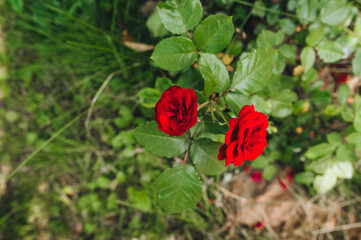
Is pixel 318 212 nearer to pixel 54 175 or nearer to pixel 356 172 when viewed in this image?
pixel 356 172

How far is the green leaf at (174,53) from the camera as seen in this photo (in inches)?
28.5

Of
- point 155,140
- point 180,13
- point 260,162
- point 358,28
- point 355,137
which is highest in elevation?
point 180,13

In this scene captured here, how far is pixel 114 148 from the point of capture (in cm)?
170

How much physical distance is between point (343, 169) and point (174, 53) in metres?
1.04

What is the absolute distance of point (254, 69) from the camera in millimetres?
729

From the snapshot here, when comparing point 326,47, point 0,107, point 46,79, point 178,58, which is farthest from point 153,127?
point 0,107

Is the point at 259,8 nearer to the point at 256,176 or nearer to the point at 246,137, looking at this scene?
the point at 246,137

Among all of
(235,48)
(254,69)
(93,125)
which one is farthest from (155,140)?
(93,125)

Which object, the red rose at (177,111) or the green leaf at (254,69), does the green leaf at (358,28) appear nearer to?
the green leaf at (254,69)

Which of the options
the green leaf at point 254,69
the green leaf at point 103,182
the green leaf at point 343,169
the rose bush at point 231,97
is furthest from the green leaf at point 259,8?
the green leaf at point 103,182

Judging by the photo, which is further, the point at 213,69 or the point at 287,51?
the point at 287,51

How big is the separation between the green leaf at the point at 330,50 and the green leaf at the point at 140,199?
1.33 metres

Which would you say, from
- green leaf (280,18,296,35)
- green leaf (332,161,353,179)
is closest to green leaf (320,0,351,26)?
green leaf (280,18,296,35)

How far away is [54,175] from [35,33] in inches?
45.9
